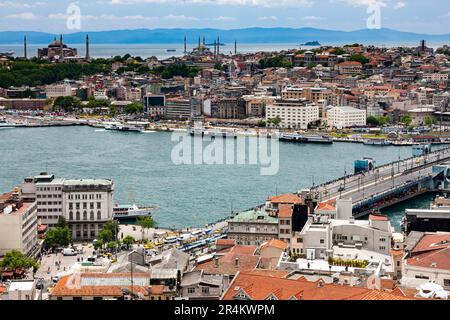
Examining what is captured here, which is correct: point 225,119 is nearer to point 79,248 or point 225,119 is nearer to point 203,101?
point 203,101

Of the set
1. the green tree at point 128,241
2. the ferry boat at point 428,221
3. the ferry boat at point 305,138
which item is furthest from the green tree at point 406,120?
the green tree at point 128,241

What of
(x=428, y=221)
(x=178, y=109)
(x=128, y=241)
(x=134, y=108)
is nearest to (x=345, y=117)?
(x=178, y=109)

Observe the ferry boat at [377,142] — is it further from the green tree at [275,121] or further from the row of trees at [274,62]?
the row of trees at [274,62]

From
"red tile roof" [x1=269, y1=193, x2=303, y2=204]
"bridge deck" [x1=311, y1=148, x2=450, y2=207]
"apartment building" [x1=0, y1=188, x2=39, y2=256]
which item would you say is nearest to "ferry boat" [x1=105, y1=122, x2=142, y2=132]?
"bridge deck" [x1=311, y1=148, x2=450, y2=207]

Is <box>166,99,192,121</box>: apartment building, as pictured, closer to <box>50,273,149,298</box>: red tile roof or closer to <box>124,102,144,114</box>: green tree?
<box>124,102,144,114</box>: green tree

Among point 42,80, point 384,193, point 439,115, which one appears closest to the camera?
point 384,193
